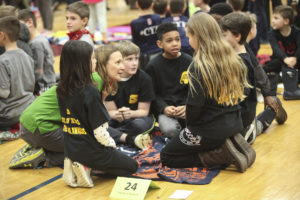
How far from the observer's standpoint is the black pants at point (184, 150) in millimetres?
3227

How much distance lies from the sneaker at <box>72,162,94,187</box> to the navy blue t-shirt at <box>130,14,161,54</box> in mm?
2728

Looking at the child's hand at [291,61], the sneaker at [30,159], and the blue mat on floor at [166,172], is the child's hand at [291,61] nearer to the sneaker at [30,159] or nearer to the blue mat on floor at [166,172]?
the blue mat on floor at [166,172]

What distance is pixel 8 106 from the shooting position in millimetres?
4227

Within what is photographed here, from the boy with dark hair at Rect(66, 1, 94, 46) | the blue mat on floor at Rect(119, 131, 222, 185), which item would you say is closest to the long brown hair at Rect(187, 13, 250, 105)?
the blue mat on floor at Rect(119, 131, 222, 185)

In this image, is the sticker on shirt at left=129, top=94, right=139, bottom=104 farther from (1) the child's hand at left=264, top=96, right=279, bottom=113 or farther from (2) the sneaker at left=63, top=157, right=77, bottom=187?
(1) the child's hand at left=264, top=96, right=279, bottom=113

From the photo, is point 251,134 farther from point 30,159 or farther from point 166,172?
point 30,159

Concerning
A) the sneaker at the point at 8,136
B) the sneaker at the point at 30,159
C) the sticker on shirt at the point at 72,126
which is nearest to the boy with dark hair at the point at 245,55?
the sticker on shirt at the point at 72,126

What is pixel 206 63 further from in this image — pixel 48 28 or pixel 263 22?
pixel 48 28

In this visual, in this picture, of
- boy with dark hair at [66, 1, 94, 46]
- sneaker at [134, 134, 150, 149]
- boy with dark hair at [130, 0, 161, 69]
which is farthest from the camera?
boy with dark hair at [130, 0, 161, 69]

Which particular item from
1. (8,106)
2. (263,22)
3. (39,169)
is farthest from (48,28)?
(39,169)

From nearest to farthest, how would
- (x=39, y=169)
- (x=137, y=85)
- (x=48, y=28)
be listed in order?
(x=39, y=169) → (x=137, y=85) → (x=48, y=28)

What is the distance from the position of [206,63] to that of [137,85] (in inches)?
41.6

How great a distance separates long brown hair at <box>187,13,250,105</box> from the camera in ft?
10.1

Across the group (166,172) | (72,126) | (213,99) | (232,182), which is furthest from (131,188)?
(213,99)
